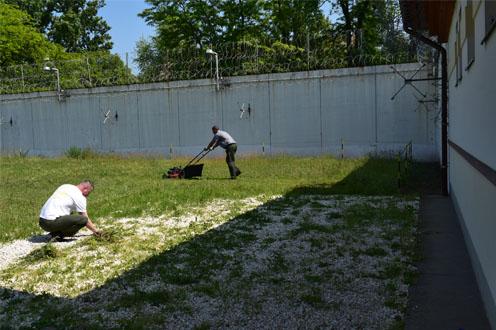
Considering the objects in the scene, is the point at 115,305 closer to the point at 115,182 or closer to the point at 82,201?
the point at 82,201

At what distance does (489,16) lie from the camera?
385 centimetres

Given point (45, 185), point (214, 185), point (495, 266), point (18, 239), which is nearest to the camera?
point (495, 266)

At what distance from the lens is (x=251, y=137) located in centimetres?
2056

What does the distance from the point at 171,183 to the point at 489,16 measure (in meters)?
10.1

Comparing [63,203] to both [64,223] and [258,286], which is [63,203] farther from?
[258,286]

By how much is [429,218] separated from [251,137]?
43.8 ft

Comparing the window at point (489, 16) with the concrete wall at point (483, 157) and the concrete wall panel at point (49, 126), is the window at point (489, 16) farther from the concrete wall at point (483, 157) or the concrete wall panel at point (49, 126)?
the concrete wall panel at point (49, 126)

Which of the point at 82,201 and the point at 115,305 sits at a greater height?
the point at 82,201

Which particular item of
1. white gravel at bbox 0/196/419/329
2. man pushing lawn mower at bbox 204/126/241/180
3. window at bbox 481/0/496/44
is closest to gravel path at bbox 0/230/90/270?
white gravel at bbox 0/196/419/329

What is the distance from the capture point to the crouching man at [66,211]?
262 inches

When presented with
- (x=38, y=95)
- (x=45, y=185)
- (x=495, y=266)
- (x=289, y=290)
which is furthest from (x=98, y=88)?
(x=495, y=266)

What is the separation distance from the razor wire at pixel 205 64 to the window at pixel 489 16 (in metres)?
14.4

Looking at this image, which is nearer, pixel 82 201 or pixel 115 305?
pixel 115 305

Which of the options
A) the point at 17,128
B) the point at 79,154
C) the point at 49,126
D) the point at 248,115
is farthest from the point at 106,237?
the point at 17,128
